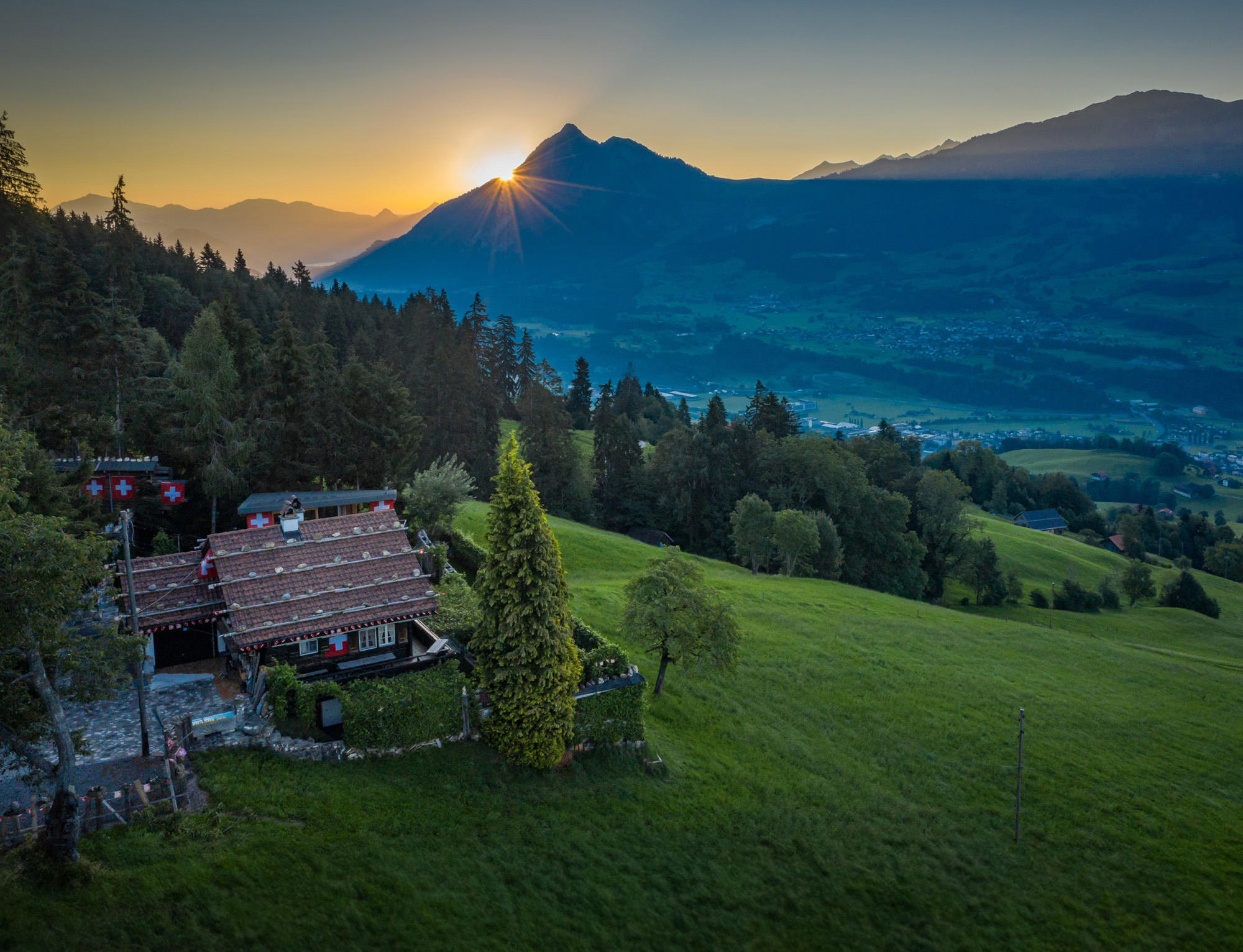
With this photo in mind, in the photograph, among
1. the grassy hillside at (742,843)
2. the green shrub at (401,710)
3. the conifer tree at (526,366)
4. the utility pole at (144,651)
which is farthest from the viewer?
the conifer tree at (526,366)

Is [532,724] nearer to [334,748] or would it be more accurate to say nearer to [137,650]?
[334,748]

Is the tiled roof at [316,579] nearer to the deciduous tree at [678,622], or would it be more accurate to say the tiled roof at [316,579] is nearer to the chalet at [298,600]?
the chalet at [298,600]

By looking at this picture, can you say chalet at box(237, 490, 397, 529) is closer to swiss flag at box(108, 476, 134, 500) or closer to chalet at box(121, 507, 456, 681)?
chalet at box(121, 507, 456, 681)

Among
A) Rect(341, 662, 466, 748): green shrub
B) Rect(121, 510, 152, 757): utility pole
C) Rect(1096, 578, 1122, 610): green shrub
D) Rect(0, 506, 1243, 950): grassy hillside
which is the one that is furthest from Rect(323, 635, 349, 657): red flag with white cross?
Rect(1096, 578, 1122, 610): green shrub

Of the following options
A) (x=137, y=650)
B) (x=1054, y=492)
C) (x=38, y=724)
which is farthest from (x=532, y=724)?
(x=1054, y=492)

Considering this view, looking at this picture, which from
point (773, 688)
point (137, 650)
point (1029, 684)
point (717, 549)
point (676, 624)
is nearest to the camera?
point (137, 650)

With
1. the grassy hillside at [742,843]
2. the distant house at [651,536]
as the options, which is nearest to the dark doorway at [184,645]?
the grassy hillside at [742,843]

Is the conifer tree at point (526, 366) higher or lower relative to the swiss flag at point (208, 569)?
higher
